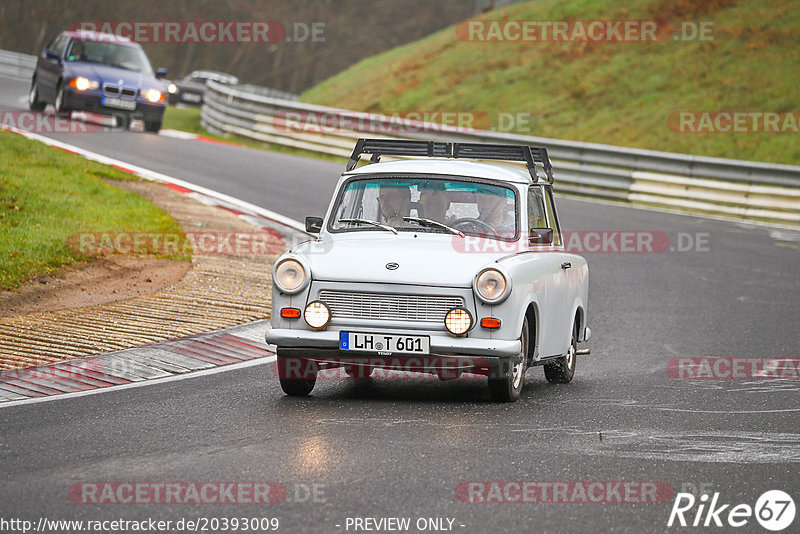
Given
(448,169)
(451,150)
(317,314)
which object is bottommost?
(317,314)

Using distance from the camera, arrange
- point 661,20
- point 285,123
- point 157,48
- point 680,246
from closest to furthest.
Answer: point 680,246 < point 285,123 < point 661,20 < point 157,48

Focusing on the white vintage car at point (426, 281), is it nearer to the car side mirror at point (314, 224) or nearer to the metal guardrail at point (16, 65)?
the car side mirror at point (314, 224)

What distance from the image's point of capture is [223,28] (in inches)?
2827

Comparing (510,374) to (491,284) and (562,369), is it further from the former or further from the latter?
(562,369)

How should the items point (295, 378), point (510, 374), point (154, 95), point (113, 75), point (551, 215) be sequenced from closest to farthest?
point (510, 374) < point (295, 378) < point (551, 215) < point (113, 75) < point (154, 95)

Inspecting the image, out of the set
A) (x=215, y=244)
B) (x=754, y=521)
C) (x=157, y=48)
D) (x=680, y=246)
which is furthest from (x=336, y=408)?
(x=157, y=48)

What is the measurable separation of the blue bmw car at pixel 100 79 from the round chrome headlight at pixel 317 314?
59.9 feet

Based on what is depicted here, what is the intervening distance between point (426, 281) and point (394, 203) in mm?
1172

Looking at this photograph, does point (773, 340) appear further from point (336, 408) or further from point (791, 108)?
point (791, 108)

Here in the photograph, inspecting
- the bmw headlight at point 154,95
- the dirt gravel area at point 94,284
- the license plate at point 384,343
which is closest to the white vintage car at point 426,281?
the license plate at point 384,343

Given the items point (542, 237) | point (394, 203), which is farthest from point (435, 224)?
point (542, 237)

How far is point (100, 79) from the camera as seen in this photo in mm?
25047

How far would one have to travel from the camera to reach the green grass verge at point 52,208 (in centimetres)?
1242

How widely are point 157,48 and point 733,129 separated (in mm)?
46339
